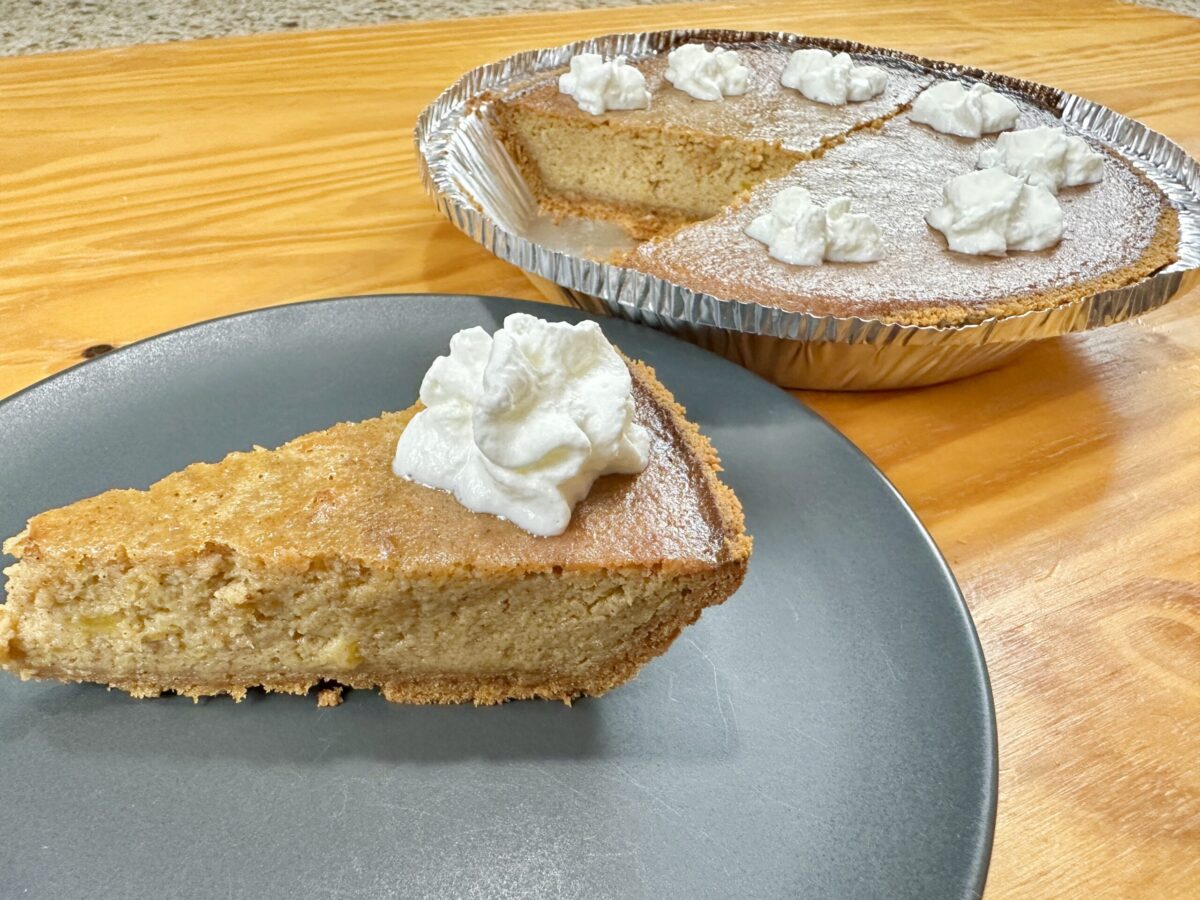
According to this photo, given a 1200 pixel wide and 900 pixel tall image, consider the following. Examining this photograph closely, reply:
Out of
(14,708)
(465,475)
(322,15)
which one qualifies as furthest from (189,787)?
(322,15)

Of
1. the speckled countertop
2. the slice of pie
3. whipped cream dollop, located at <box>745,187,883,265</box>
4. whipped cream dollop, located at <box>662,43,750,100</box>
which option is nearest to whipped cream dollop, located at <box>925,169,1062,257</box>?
whipped cream dollop, located at <box>745,187,883,265</box>

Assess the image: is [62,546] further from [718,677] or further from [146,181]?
[146,181]

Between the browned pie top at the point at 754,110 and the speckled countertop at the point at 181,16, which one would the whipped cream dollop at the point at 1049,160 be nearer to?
the browned pie top at the point at 754,110

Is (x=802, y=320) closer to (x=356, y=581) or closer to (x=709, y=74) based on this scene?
(x=356, y=581)

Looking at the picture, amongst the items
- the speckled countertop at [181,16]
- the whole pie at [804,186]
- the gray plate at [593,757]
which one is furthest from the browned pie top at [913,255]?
the speckled countertop at [181,16]

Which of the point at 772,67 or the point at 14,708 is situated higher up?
the point at 772,67

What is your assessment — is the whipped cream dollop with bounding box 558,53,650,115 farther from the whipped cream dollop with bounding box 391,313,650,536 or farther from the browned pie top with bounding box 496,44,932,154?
the whipped cream dollop with bounding box 391,313,650,536
